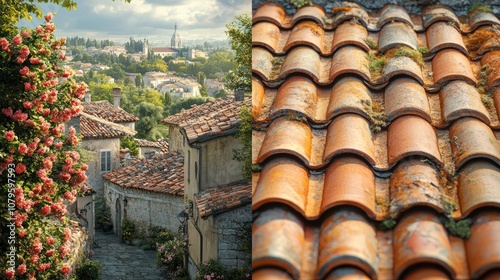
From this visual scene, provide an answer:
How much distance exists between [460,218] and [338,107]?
91 cm

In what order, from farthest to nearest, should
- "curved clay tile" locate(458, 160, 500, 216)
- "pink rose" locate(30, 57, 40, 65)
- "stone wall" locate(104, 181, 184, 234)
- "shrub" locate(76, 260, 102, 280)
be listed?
"stone wall" locate(104, 181, 184, 234), "shrub" locate(76, 260, 102, 280), "pink rose" locate(30, 57, 40, 65), "curved clay tile" locate(458, 160, 500, 216)

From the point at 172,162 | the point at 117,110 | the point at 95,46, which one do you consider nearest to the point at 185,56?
the point at 95,46

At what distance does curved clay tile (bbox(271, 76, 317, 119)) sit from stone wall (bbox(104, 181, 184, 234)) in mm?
19158

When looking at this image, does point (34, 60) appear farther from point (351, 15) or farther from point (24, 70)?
point (351, 15)

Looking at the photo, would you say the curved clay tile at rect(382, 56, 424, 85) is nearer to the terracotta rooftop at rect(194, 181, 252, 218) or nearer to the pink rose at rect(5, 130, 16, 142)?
the pink rose at rect(5, 130, 16, 142)

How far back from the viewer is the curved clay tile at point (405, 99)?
10.6 ft

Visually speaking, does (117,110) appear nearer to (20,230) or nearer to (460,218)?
(20,230)

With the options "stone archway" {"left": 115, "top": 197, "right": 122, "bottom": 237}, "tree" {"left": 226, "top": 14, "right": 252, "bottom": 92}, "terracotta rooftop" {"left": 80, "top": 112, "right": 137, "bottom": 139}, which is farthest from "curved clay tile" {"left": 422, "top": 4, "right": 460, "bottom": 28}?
"terracotta rooftop" {"left": 80, "top": 112, "right": 137, "bottom": 139}

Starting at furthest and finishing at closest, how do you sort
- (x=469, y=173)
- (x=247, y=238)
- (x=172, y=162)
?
(x=172, y=162) → (x=247, y=238) → (x=469, y=173)

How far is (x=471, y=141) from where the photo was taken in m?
3.03

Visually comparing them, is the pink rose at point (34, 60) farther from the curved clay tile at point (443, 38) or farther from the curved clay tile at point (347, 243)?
the curved clay tile at point (347, 243)

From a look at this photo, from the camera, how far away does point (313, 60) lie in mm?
3711

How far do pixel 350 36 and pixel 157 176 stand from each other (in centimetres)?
2193

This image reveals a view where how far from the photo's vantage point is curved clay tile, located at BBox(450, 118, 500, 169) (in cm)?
295
